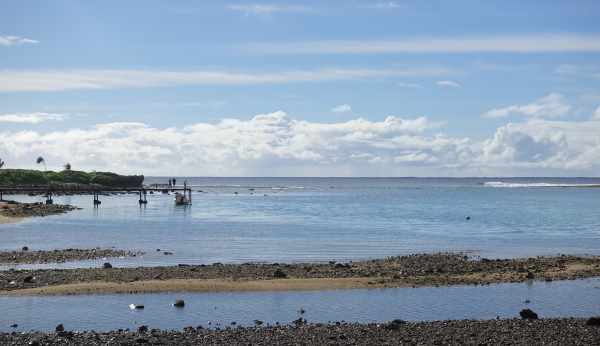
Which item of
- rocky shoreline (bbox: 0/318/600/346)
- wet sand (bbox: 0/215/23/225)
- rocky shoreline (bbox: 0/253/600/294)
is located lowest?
rocky shoreline (bbox: 0/318/600/346)

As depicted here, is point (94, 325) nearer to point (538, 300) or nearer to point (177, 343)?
point (177, 343)

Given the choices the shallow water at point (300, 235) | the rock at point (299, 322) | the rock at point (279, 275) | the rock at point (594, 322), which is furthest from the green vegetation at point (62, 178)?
the rock at point (594, 322)

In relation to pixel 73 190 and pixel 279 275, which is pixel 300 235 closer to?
pixel 279 275

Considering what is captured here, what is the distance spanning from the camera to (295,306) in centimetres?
2503

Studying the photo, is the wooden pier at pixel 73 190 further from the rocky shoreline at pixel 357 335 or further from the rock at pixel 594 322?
the rock at pixel 594 322

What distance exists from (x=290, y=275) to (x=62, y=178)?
440 ft

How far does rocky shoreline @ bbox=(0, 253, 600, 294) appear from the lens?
28438mm

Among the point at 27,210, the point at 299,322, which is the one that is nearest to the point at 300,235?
the point at 299,322

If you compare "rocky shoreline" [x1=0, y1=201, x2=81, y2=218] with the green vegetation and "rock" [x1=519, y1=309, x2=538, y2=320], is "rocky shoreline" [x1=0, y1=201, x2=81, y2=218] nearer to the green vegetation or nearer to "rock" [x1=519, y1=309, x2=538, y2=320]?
the green vegetation

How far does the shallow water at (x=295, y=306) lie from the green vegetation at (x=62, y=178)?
11675 centimetres

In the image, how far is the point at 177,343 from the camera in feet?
62.3

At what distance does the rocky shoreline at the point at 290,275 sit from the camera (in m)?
28.4

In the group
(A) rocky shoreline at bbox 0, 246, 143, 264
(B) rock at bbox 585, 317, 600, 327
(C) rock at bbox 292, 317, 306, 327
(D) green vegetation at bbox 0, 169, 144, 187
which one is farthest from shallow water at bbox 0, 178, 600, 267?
(D) green vegetation at bbox 0, 169, 144, 187

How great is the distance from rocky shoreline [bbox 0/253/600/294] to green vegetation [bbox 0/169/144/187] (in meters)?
111
